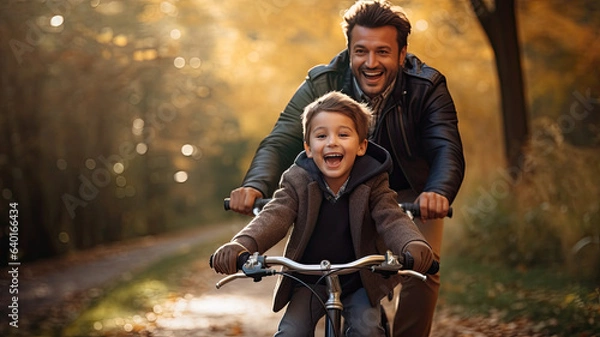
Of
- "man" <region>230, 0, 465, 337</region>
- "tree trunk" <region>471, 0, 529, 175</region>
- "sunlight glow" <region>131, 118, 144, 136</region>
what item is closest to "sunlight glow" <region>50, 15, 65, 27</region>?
"tree trunk" <region>471, 0, 529, 175</region>

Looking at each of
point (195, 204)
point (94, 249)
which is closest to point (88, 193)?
point (94, 249)

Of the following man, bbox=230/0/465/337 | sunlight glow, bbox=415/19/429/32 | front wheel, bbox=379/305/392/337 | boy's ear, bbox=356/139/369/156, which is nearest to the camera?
boy's ear, bbox=356/139/369/156

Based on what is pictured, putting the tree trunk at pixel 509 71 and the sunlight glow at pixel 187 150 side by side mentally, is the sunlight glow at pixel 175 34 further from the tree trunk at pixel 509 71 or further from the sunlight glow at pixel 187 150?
the sunlight glow at pixel 187 150

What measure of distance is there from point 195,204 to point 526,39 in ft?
73.3

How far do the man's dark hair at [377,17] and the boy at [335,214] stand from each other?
783mm

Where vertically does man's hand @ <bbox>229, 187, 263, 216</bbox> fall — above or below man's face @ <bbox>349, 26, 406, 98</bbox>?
below

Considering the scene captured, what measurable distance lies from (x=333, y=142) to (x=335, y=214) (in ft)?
1.06

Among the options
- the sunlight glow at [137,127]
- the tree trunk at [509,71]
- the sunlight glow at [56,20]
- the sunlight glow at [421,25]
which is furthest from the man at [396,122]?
the sunlight glow at [137,127]

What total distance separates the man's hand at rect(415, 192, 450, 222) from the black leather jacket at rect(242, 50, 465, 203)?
1.20 ft

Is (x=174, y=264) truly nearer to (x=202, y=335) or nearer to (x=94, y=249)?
(x=94, y=249)

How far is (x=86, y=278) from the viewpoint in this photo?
1327 cm

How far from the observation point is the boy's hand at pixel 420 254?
3.40 metres

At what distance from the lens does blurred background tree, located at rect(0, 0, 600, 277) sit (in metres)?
11.0

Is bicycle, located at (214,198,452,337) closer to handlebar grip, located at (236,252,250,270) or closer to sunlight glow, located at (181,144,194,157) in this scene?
handlebar grip, located at (236,252,250,270)
